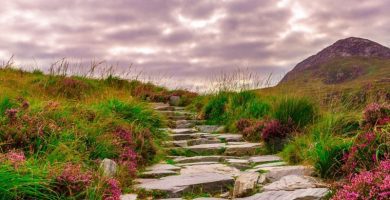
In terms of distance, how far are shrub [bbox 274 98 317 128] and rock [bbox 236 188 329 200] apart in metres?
4.24

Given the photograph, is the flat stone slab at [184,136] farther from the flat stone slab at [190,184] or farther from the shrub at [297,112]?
the flat stone slab at [190,184]

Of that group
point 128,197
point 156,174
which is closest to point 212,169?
point 156,174

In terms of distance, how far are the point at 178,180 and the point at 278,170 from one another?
1.47m

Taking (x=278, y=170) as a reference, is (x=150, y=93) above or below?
above

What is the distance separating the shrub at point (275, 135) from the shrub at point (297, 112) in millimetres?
294

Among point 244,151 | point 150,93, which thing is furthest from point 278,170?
point 150,93

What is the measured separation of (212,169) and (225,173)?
38cm

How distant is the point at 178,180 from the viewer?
6703mm

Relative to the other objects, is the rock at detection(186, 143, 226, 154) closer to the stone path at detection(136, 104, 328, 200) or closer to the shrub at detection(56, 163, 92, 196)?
the stone path at detection(136, 104, 328, 200)

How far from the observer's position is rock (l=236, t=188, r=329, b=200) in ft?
16.4

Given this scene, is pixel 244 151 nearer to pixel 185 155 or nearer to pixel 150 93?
pixel 185 155

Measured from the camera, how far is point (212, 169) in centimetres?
763

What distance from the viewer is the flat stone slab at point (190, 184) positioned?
245 inches

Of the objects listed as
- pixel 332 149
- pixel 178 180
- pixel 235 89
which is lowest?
pixel 178 180
